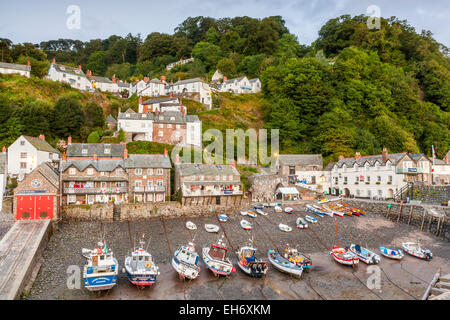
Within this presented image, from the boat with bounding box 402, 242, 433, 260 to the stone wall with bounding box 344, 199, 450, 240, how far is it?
5629 millimetres

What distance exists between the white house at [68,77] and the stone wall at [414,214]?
5720 centimetres

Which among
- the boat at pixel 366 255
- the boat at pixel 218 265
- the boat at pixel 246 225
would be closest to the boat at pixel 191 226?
the boat at pixel 246 225

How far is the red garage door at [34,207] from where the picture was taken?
27891mm

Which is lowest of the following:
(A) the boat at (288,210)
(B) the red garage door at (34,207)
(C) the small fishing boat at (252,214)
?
(C) the small fishing boat at (252,214)

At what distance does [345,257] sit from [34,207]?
92.1 feet

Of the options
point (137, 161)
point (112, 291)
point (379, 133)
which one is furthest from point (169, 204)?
point (379, 133)

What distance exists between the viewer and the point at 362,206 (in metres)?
38.3

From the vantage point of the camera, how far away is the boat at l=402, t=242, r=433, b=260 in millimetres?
24634

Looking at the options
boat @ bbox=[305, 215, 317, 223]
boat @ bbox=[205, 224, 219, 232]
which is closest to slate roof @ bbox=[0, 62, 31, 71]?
boat @ bbox=[205, 224, 219, 232]

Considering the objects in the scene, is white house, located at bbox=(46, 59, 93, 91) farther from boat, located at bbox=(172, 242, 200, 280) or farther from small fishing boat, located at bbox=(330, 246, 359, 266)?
small fishing boat, located at bbox=(330, 246, 359, 266)

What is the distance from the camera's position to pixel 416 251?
2531 centimetres

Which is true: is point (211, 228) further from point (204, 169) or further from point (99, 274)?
point (99, 274)

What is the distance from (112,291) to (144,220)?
12846 mm

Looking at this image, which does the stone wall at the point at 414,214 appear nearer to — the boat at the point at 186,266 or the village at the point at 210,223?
the village at the point at 210,223
